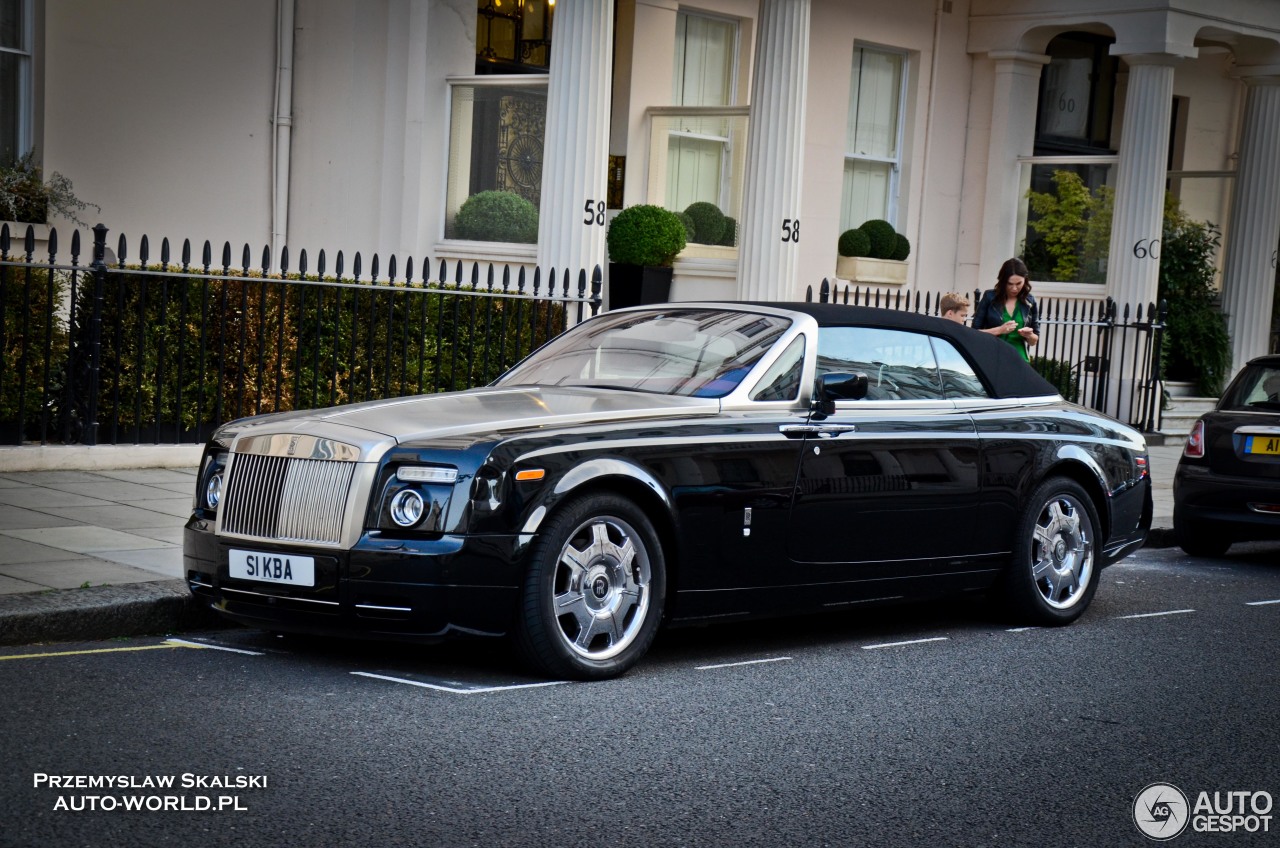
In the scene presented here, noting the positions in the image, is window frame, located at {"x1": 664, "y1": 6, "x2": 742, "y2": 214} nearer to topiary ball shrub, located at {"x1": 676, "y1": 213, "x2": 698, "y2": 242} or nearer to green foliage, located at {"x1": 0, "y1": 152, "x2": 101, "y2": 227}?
topiary ball shrub, located at {"x1": 676, "y1": 213, "x2": 698, "y2": 242}

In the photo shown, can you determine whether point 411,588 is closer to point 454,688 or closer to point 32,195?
point 454,688

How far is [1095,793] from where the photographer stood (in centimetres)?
509

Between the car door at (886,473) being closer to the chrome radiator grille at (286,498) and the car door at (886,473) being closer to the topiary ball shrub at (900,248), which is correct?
the chrome radiator grille at (286,498)

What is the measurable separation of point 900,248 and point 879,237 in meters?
0.44

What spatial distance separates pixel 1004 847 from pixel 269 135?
1275 cm

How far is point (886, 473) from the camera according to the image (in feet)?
23.4

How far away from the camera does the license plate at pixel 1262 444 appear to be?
10.7 m

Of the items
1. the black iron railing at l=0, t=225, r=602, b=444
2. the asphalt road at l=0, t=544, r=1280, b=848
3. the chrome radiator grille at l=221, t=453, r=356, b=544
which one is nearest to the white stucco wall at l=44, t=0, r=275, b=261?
the black iron railing at l=0, t=225, r=602, b=444

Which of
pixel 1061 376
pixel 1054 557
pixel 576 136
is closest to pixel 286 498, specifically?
pixel 1054 557

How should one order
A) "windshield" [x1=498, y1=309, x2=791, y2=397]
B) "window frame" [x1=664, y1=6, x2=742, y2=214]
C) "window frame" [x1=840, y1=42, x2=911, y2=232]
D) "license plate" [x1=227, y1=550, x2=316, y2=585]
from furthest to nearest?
1. "window frame" [x1=840, y1=42, x2=911, y2=232]
2. "window frame" [x1=664, y1=6, x2=742, y2=214]
3. "windshield" [x1=498, y1=309, x2=791, y2=397]
4. "license plate" [x1=227, y1=550, x2=316, y2=585]

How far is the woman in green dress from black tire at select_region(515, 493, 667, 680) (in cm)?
608

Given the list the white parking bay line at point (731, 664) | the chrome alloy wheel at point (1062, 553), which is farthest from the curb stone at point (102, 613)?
the chrome alloy wheel at point (1062, 553)

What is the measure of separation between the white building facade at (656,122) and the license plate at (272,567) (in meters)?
8.60

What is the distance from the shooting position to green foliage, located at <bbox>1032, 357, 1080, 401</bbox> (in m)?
17.5
